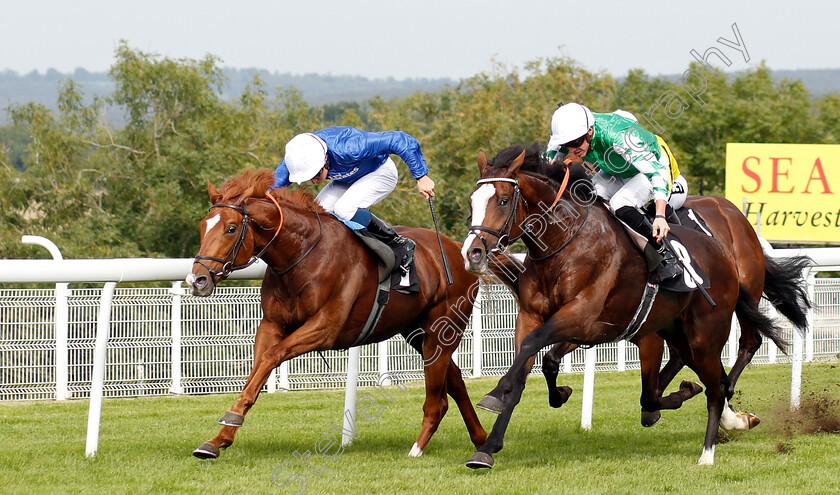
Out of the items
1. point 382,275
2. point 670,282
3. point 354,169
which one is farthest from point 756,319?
point 354,169

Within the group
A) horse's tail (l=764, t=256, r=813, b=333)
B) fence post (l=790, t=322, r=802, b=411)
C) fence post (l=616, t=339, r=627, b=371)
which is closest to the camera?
fence post (l=790, t=322, r=802, b=411)

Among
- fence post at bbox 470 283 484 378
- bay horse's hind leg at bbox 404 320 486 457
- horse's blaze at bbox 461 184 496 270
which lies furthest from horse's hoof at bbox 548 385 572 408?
fence post at bbox 470 283 484 378

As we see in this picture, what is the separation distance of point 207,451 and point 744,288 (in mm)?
3976

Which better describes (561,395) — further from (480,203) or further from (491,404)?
(480,203)

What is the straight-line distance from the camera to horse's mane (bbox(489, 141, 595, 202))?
514 centimetres

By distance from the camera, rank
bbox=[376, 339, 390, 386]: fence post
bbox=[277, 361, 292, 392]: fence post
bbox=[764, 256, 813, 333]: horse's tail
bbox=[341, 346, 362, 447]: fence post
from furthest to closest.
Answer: bbox=[376, 339, 390, 386]: fence post → bbox=[277, 361, 292, 392]: fence post → bbox=[764, 256, 813, 333]: horse's tail → bbox=[341, 346, 362, 447]: fence post

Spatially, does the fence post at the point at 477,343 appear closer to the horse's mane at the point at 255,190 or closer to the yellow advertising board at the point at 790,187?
the horse's mane at the point at 255,190

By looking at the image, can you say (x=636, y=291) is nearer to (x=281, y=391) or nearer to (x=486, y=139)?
(x=281, y=391)

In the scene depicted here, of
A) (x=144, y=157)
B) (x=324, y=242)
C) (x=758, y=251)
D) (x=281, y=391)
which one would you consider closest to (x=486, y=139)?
(x=144, y=157)

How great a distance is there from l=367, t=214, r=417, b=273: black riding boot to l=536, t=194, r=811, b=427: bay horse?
172 cm

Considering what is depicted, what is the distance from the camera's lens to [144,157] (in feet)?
67.9

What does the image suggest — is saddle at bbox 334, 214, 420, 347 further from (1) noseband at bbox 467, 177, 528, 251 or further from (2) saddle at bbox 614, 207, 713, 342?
(2) saddle at bbox 614, 207, 713, 342

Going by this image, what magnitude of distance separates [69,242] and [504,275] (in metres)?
14.2

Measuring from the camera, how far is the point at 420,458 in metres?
5.52
